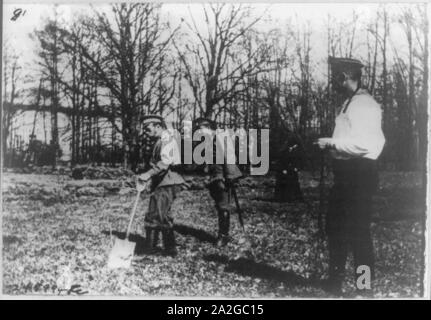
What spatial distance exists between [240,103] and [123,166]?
61.1 inches

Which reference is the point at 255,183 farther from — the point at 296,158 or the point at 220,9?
the point at 220,9

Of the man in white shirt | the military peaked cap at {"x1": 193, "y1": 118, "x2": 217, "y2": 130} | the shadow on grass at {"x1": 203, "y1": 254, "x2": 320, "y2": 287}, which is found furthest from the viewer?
the military peaked cap at {"x1": 193, "y1": 118, "x2": 217, "y2": 130}

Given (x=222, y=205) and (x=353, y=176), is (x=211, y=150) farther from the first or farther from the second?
(x=353, y=176)

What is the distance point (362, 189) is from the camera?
5.15 meters

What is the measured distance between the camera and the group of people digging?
16.9 feet

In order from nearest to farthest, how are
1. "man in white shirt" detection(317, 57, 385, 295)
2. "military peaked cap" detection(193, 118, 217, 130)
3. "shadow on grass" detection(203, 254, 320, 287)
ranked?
"man in white shirt" detection(317, 57, 385, 295) < "shadow on grass" detection(203, 254, 320, 287) < "military peaked cap" detection(193, 118, 217, 130)

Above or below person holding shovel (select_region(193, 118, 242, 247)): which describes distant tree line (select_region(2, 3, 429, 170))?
above

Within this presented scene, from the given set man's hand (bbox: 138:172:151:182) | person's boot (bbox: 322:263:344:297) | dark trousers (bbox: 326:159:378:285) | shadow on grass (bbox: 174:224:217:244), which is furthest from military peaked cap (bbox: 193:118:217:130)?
person's boot (bbox: 322:263:344:297)

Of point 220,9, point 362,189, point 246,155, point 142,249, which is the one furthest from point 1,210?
point 362,189

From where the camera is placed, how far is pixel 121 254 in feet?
18.1

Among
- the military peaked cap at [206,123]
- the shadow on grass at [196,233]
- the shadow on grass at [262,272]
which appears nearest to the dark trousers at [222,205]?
the shadow on grass at [196,233]

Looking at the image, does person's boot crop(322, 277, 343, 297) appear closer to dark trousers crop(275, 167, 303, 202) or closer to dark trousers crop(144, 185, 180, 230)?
dark trousers crop(275, 167, 303, 202)

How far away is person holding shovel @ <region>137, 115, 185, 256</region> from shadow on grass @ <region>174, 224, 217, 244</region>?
4.4 inches
